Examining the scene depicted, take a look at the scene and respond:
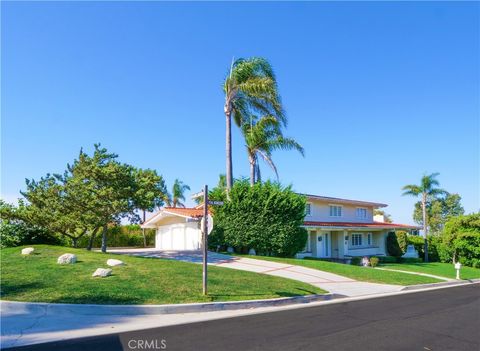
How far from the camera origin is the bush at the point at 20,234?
21.3 m

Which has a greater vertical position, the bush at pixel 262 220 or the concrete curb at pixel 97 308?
the bush at pixel 262 220

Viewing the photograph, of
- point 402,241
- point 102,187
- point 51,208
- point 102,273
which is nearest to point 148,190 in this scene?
point 102,187

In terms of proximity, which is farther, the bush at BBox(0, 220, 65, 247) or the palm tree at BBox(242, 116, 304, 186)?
the palm tree at BBox(242, 116, 304, 186)

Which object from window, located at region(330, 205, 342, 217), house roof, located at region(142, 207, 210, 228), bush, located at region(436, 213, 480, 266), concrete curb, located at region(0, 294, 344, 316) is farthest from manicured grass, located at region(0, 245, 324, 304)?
bush, located at region(436, 213, 480, 266)

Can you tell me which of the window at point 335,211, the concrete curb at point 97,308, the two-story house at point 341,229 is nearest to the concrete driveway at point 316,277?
the concrete curb at point 97,308

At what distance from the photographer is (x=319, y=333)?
7.54 meters

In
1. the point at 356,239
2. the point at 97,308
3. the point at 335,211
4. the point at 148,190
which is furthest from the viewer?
the point at 356,239

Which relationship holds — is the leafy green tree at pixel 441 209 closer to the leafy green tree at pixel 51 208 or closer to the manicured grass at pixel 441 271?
the manicured grass at pixel 441 271

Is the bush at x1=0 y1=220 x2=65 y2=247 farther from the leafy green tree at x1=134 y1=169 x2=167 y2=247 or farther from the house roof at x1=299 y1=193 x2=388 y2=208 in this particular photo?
the house roof at x1=299 y1=193 x2=388 y2=208

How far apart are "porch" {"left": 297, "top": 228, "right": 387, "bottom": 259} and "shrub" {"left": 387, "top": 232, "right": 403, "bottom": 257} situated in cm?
69

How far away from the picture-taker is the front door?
1257 inches

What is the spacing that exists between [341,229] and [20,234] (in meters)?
24.3

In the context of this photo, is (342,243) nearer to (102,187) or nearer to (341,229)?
(341,229)

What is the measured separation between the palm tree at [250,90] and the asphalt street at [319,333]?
1674 centimetres
